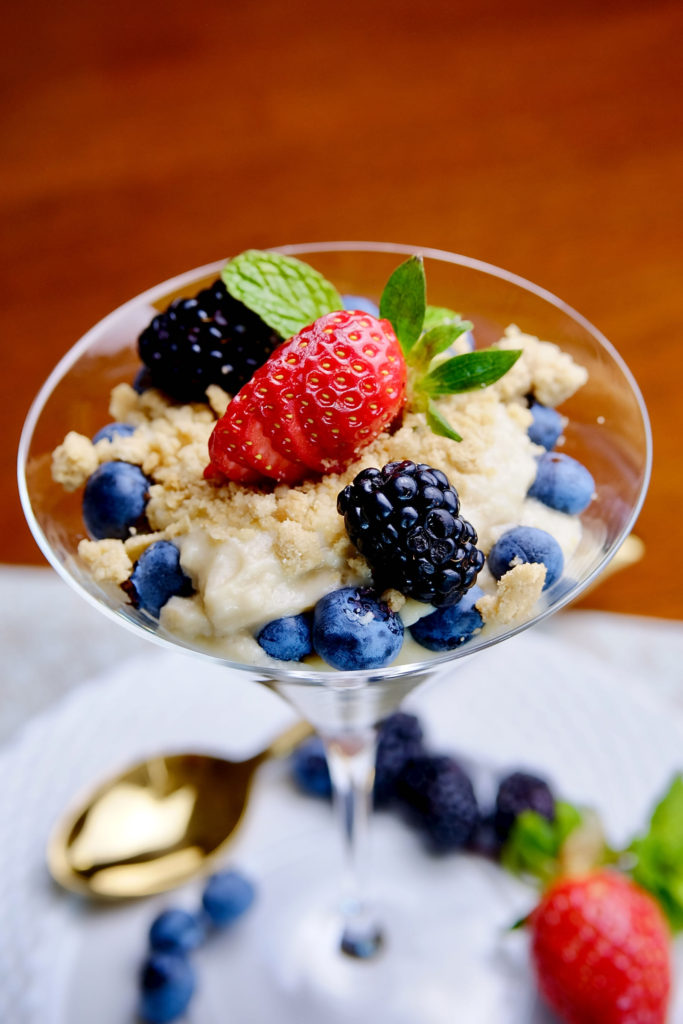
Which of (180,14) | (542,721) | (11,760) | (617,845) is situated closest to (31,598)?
(11,760)

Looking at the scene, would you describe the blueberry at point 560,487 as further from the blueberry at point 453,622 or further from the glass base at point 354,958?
the glass base at point 354,958

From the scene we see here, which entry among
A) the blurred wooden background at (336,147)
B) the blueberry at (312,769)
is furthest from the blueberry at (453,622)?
the blurred wooden background at (336,147)

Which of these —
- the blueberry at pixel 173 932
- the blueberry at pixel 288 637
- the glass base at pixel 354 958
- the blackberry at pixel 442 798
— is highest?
the blueberry at pixel 288 637

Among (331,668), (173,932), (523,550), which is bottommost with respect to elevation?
(173,932)

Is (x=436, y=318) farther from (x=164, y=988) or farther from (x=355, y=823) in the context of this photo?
(x=164, y=988)

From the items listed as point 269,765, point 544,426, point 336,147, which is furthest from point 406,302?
point 336,147

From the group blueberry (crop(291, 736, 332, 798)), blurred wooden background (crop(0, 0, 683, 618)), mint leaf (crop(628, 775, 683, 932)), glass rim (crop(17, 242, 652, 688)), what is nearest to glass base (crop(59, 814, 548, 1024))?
blueberry (crop(291, 736, 332, 798))

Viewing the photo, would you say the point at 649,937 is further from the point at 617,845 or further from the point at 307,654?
the point at 307,654
